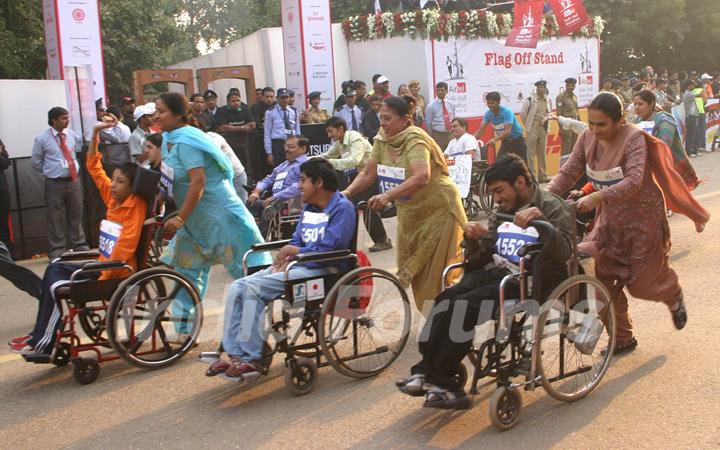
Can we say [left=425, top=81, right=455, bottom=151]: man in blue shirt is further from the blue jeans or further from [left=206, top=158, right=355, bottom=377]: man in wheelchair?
the blue jeans

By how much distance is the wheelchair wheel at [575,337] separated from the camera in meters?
4.54

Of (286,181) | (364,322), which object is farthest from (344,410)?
(286,181)

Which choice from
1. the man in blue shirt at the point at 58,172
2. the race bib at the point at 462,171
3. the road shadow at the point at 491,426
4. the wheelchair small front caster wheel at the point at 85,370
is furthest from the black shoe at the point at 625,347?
the man in blue shirt at the point at 58,172

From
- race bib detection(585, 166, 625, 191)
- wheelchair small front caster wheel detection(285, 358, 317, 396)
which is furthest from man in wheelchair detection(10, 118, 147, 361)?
race bib detection(585, 166, 625, 191)

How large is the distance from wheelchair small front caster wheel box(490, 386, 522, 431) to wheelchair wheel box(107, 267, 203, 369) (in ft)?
7.27

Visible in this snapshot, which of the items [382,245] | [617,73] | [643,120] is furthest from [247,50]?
[617,73]

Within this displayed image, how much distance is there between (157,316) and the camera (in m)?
5.68

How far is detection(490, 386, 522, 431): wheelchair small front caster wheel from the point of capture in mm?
4289

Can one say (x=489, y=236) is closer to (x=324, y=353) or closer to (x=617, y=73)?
(x=324, y=353)

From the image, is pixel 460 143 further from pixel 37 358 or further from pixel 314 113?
pixel 37 358

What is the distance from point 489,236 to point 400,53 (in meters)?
12.6

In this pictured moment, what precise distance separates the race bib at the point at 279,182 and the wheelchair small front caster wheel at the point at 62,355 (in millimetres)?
3557

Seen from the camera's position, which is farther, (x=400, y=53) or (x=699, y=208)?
(x=400, y=53)

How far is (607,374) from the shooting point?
204 inches
